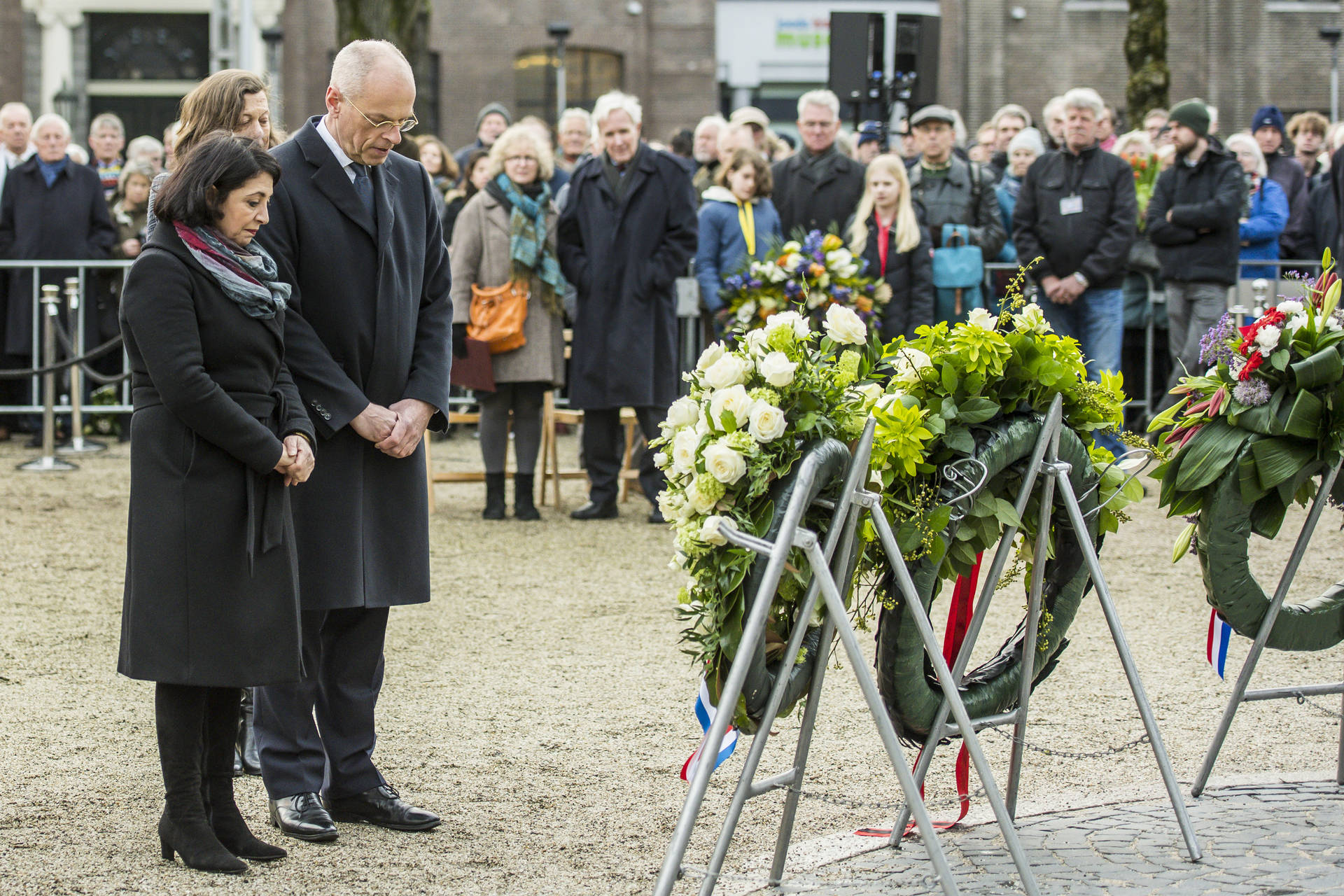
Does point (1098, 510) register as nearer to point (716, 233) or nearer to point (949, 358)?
point (949, 358)

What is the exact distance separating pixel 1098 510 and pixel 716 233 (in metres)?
5.95

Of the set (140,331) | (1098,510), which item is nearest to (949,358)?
(1098,510)

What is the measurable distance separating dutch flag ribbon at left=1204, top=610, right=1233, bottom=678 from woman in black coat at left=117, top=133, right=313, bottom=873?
275 centimetres

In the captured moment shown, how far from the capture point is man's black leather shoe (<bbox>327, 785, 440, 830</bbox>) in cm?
450

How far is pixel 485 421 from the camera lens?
9.74 metres

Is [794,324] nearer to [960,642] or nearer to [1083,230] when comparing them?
[960,642]

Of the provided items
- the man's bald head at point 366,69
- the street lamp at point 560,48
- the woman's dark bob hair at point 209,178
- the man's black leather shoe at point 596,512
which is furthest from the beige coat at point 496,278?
the street lamp at point 560,48

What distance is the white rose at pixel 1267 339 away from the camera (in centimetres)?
472

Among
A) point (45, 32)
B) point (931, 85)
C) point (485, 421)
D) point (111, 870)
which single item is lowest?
point (111, 870)

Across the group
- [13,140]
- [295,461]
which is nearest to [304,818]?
[295,461]

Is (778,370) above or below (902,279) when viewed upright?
below

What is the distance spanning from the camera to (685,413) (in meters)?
3.72

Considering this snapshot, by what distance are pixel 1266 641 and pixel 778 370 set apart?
2.13 m

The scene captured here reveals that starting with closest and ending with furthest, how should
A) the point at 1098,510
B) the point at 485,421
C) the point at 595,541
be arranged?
the point at 1098,510 → the point at 595,541 → the point at 485,421
